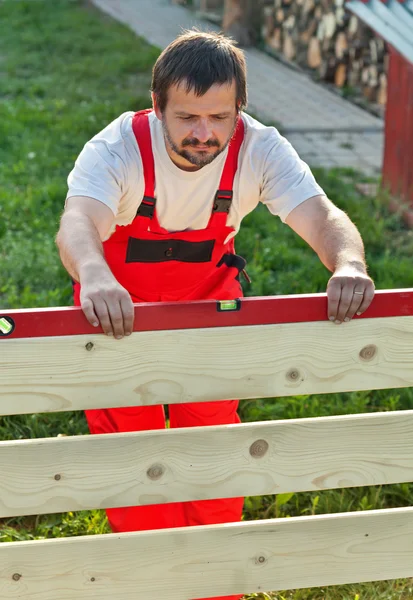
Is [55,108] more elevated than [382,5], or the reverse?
[382,5]

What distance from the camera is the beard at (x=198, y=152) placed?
264 centimetres

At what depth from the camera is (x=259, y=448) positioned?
7.86 feet

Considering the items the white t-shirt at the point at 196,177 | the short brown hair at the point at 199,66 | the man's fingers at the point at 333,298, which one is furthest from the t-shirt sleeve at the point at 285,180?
the man's fingers at the point at 333,298

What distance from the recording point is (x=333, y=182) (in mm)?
6660

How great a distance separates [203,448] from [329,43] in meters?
8.88

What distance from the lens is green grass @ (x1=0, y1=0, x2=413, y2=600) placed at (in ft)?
11.1

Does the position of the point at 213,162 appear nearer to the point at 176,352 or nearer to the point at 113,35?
the point at 176,352

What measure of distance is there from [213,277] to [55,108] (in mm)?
6052

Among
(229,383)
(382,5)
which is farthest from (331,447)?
(382,5)

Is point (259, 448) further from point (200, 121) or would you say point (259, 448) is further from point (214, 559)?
point (200, 121)

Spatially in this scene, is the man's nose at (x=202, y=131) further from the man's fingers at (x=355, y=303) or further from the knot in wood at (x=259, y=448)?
the knot in wood at (x=259, y=448)

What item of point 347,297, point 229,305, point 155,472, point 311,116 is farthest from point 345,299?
point 311,116

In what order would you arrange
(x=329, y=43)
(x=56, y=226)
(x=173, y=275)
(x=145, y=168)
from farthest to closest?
(x=329, y=43) < (x=56, y=226) < (x=173, y=275) < (x=145, y=168)

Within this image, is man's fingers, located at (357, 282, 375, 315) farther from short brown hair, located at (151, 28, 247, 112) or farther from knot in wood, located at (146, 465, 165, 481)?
short brown hair, located at (151, 28, 247, 112)
